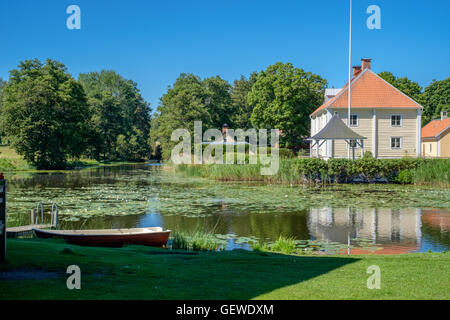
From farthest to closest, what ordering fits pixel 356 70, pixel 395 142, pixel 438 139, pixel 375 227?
pixel 438 139
pixel 356 70
pixel 395 142
pixel 375 227

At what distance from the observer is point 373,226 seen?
1580cm

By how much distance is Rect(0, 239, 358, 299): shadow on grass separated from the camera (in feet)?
19.0

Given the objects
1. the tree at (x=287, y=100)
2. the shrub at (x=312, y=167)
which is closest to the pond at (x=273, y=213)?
the shrub at (x=312, y=167)

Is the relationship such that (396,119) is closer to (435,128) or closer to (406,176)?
(406,176)

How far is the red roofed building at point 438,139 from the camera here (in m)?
50.8

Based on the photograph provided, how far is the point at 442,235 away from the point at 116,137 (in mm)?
68015

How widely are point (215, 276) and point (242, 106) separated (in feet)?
251

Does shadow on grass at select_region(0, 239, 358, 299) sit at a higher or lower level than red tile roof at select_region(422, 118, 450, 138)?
lower

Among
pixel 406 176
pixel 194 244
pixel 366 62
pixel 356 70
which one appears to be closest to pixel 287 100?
pixel 356 70

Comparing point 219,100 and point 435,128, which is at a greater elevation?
point 219,100

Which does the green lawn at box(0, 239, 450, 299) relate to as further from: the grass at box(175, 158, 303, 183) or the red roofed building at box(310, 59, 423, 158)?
the red roofed building at box(310, 59, 423, 158)

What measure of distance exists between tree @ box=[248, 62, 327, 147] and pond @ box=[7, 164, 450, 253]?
94.6 ft

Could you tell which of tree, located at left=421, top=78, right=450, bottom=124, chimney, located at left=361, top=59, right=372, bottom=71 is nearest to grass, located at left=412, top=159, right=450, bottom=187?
chimney, located at left=361, top=59, right=372, bottom=71

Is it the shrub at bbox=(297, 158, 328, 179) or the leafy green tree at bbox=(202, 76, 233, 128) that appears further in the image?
the leafy green tree at bbox=(202, 76, 233, 128)
